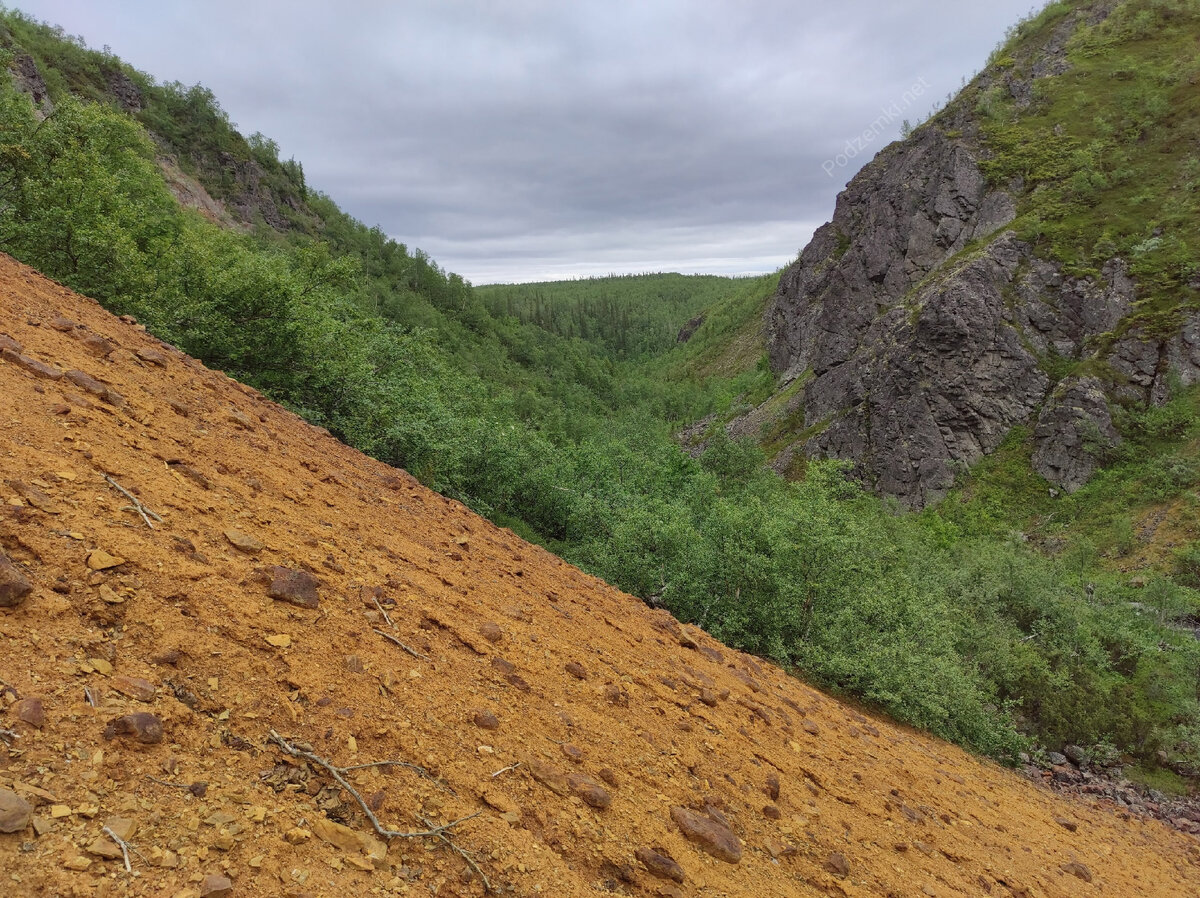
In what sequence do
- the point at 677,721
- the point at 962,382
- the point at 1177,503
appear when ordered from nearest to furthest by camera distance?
1. the point at 677,721
2. the point at 1177,503
3. the point at 962,382

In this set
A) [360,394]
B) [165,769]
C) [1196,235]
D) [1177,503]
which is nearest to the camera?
[165,769]

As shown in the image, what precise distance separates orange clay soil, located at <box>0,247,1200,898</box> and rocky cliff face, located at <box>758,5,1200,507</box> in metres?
32.6

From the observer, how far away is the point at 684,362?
379 ft

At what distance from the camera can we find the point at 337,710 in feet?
10.5

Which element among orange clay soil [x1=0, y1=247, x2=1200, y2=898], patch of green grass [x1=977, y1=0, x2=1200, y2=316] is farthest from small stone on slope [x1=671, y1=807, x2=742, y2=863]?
patch of green grass [x1=977, y1=0, x2=1200, y2=316]

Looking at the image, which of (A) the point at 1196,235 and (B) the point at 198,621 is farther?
(A) the point at 1196,235

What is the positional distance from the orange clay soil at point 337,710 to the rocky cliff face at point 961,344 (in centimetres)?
3264

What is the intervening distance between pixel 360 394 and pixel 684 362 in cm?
10610

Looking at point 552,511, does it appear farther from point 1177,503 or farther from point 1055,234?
point 1055,234

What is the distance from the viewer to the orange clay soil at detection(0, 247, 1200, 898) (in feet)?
8.04

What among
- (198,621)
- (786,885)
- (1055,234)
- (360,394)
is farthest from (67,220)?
(1055,234)

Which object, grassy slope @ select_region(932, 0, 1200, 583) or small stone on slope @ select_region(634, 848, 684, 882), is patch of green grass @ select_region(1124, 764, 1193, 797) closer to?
grassy slope @ select_region(932, 0, 1200, 583)

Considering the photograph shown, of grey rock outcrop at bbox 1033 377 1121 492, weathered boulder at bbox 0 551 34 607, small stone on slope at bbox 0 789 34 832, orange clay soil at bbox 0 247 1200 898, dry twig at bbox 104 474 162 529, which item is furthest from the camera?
grey rock outcrop at bbox 1033 377 1121 492

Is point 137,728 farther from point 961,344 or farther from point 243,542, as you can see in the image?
point 961,344
